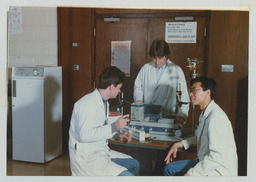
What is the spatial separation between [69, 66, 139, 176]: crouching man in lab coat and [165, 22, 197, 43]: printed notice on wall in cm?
69

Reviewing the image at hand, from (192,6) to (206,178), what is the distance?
1.39 m

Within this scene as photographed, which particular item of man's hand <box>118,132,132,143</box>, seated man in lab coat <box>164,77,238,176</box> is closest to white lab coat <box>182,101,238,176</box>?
seated man in lab coat <box>164,77,238,176</box>

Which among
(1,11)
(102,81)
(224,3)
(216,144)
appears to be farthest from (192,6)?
(1,11)

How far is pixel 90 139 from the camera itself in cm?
193

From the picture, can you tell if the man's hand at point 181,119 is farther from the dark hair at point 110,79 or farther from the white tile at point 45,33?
the white tile at point 45,33

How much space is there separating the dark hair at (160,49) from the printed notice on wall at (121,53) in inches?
9.1

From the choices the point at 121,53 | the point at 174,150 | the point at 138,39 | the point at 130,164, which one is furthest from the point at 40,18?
the point at 174,150

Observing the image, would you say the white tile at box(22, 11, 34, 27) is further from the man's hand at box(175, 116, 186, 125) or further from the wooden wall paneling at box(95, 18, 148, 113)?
the man's hand at box(175, 116, 186, 125)

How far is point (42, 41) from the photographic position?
111 inches

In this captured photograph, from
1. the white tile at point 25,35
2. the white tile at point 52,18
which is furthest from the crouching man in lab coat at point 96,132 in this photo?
the white tile at point 25,35

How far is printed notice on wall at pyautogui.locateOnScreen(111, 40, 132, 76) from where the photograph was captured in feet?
8.46

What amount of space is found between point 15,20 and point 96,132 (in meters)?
1.52

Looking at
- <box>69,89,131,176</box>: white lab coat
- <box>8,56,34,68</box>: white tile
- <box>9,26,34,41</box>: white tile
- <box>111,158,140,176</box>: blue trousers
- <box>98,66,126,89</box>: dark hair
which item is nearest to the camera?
<box>69,89,131,176</box>: white lab coat

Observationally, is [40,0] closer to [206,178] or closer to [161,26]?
[161,26]
